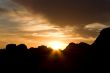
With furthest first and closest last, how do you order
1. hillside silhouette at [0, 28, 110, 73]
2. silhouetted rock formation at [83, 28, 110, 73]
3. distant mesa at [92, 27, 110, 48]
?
hillside silhouette at [0, 28, 110, 73]
distant mesa at [92, 27, 110, 48]
silhouetted rock formation at [83, 28, 110, 73]

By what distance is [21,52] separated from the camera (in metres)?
152

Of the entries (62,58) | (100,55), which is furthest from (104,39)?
(62,58)

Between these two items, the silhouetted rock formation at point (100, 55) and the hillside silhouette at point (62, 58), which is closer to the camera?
the silhouetted rock formation at point (100, 55)

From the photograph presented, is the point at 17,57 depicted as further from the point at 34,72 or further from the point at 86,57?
the point at 86,57

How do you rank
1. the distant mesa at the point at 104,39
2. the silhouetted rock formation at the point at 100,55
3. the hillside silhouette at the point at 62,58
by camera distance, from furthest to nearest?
the hillside silhouette at the point at 62,58 < the distant mesa at the point at 104,39 < the silhouetted rock formation at the point at 100,55

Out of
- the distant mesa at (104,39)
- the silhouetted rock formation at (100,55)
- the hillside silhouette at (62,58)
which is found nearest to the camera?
the silhouetted rock formation at (100,55)

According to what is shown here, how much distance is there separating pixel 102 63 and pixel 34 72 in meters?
42.6

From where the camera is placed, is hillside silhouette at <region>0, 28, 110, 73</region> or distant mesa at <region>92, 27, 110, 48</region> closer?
distant mesa at <region>92, 27, 110, 48</region>

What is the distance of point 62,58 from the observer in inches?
5315

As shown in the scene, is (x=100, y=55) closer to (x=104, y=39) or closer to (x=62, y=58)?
(x=104, y=39)

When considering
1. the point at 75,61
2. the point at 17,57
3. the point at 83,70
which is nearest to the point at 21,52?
the point at 17,57

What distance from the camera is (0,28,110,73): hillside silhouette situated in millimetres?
110931

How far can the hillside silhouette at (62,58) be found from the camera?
111 m

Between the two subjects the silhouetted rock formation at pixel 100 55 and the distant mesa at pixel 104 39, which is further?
the distant mesa at pixel 104 39
